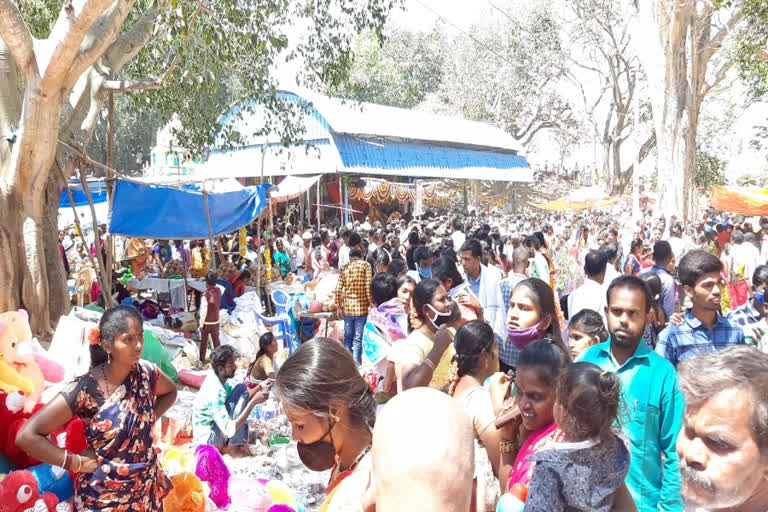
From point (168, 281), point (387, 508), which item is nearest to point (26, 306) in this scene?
point (168, 281)

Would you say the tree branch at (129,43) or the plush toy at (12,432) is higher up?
the tree branch at (129,43)

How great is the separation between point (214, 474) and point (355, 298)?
3.22 metres

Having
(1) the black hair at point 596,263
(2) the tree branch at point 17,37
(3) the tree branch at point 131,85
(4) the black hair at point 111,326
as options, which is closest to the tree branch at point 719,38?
(1) the black hair at point 596,263

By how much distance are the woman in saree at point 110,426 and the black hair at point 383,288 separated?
3.02m

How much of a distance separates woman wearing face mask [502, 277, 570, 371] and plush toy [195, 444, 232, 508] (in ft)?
6.93

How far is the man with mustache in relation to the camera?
1.33m

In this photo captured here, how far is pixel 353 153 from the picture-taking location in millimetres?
21359

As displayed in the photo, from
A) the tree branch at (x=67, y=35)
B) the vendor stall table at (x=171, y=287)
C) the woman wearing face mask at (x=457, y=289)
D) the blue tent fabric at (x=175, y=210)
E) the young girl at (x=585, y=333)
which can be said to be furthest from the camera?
the vendor stall table at (x=171, y=287)

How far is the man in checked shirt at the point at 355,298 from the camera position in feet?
22.8

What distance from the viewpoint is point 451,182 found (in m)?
30.1

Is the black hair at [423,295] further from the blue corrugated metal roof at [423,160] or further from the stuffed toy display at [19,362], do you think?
the blue corrugated metal roof at [423,160]

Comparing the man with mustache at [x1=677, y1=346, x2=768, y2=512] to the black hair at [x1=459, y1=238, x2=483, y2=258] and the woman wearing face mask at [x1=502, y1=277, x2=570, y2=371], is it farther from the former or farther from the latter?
the black hair at [x1=459, y1=238, x2=483, y2=258]

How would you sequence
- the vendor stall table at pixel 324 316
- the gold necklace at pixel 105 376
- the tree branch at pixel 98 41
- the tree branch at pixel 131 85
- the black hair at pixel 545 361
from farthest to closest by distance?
the vendor stall table at pixel 324 316, the tree branch at pixel 131 85, the tree branch at pixel 98 41, the gold necklace at pixel 105 376, the black hair at pixel 545 361

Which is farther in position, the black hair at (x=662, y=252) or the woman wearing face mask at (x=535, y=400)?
the black hair at (x=662, y=252)
